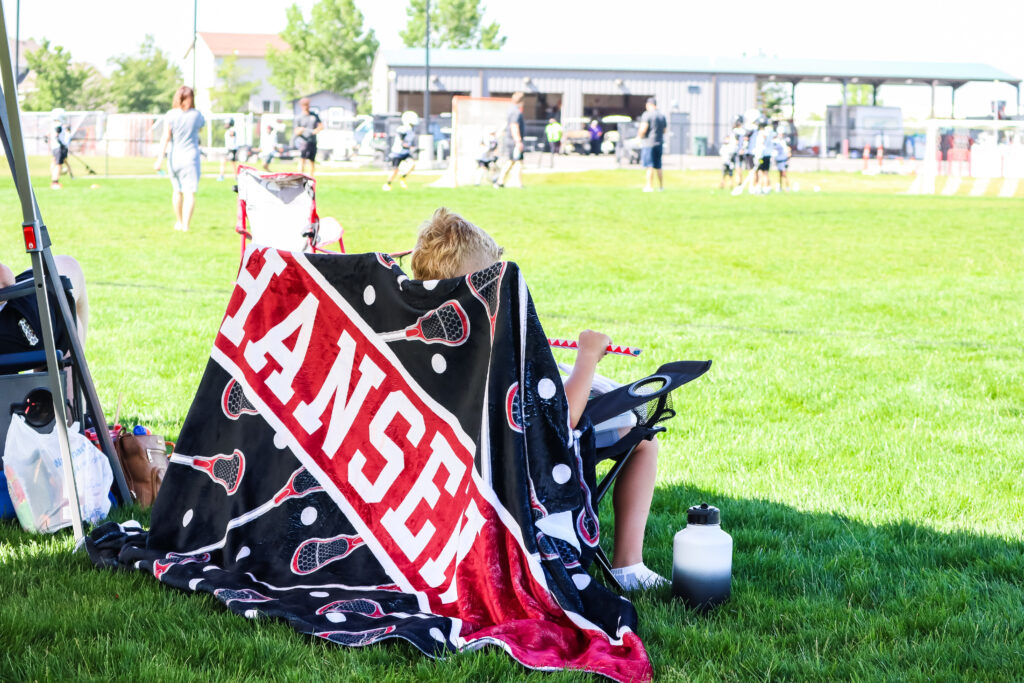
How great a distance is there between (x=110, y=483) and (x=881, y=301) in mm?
7447

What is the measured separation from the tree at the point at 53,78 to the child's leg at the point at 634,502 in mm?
55517

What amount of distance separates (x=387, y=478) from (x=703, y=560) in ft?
2.93

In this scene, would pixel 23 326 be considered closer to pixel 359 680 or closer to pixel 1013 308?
pixel 359 680

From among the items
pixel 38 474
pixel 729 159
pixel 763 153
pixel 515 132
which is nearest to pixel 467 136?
pixel 515 132

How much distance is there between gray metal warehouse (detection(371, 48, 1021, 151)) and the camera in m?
54.5

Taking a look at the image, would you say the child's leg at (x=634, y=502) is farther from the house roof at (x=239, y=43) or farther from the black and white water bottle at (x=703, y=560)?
the house roof at (x=239, y=43)

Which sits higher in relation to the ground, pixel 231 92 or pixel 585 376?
pixel 231 92

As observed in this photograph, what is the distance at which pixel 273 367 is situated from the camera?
327 cm

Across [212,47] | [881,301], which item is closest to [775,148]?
[881,301]

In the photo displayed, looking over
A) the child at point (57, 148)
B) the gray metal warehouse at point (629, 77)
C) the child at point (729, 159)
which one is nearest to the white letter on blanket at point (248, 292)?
the child at point (57, 148)

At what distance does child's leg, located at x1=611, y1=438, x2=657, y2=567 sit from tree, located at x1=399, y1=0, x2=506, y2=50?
2878 inches

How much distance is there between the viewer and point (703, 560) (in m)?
3.01

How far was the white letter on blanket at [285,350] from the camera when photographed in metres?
3.23

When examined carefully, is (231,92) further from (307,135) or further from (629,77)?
(307,135)
